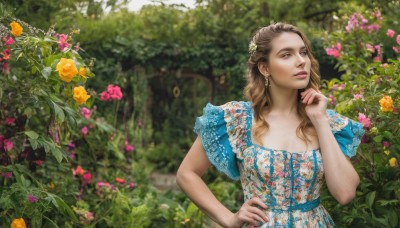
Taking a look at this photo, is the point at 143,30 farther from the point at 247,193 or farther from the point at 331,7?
A: the point at 247,193

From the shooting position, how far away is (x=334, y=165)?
81.8 inches

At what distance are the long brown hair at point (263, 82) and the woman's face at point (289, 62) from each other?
3 cm

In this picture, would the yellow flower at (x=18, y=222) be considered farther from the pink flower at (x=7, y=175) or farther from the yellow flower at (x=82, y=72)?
the yellow flower at (x=82, y=72)

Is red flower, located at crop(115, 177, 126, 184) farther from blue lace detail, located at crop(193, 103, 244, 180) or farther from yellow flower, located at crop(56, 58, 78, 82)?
blue lace detail, located at crop(193, 103, 244, 180)

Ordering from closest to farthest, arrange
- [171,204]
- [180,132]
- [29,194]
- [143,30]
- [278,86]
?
1. [278,86]
2. [29,194]
3. [171,204]
4. [143,30]
5. [180,132]

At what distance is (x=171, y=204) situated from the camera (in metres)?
5.14

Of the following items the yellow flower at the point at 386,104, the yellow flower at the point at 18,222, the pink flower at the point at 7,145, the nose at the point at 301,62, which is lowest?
the yellow flower at the point at 18,222

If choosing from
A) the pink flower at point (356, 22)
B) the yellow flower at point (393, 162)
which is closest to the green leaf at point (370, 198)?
the yellow flower at point (393, 162)

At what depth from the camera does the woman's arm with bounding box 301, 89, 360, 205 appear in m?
2.08

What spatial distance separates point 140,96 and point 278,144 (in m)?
7.01

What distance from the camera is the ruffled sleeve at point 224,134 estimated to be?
2.29m

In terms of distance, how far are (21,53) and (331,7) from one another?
739cm

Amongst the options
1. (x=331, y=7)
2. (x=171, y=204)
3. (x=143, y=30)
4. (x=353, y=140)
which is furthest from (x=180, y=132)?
(x=353, y=140)

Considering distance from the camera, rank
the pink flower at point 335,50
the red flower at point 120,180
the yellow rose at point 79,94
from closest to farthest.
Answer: the yellow rose at point 79,94
the pink flower at point 335,50
the red flower at point 120,180
